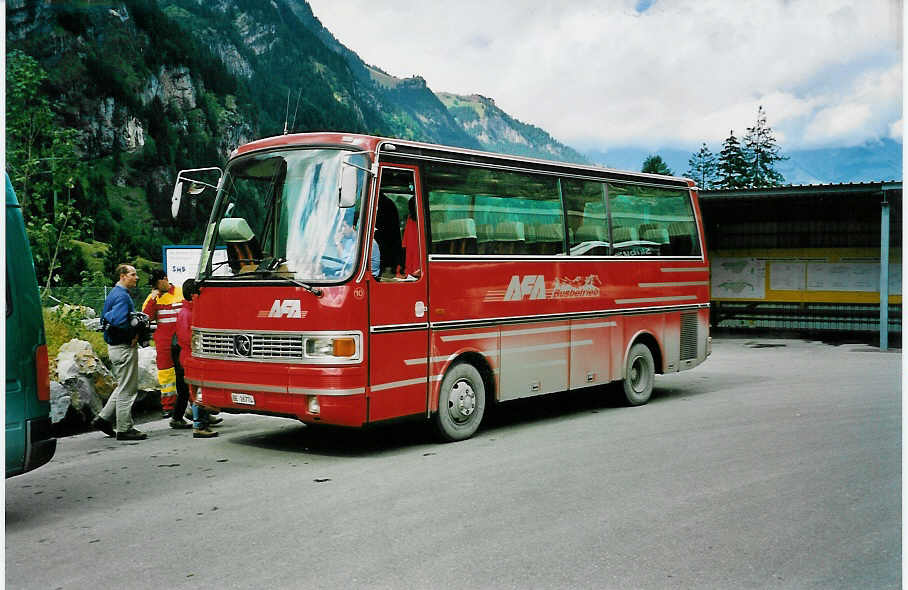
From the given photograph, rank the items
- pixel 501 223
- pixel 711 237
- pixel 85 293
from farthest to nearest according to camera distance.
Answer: pixel 711 237 → pixel 85 293 → pixel 501 223

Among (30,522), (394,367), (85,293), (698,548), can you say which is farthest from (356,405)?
(85,293)

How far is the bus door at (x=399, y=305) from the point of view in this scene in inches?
327

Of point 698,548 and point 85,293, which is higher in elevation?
point 85,293

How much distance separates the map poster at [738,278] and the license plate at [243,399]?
2111 cm

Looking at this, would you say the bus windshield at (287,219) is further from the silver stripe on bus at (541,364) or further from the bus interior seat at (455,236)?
the silver stripe on bus at (541,364)

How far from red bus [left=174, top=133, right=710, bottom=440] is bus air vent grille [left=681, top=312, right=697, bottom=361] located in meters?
2.18

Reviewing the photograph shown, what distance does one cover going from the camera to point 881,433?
943 centimetres

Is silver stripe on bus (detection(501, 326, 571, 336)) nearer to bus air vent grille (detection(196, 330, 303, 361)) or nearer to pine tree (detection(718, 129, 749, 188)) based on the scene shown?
bus air vent grille (detection(196, 330, 303, 361))

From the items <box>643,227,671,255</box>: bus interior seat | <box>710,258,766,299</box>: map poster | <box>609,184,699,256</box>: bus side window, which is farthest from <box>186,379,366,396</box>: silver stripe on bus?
<box>710,258,766,299</box>: map poster

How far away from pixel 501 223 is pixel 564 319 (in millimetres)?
1614

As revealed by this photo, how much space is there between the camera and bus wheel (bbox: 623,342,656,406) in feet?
39.4

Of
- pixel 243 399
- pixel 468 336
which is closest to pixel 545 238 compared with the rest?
pixel 468 336

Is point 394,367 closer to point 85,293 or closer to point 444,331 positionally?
point 444,331

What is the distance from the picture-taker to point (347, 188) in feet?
25.4
